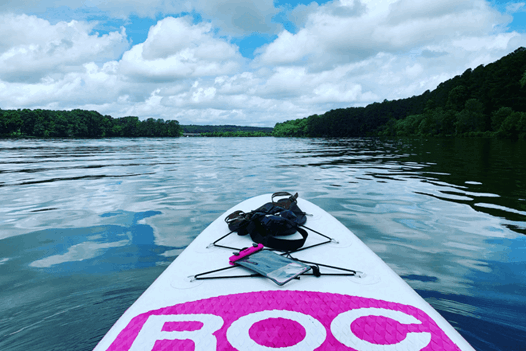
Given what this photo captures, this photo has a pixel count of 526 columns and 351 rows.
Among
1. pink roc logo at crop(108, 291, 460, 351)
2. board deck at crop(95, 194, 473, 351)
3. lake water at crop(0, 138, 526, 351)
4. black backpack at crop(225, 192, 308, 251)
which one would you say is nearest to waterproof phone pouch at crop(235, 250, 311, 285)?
board deck at crop(95, 194, 473, 351)

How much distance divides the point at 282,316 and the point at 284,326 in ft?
0.32

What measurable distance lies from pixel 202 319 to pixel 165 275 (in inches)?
36.7

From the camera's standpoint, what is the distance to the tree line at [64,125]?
8238 centimetres

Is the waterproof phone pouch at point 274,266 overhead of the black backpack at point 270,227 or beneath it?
beneath

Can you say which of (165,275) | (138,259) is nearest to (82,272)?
(138,259)

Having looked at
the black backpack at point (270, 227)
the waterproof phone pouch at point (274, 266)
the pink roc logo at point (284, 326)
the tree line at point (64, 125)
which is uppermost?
the tree line at point (64, 125)

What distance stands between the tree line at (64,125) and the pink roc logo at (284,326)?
10469 cm

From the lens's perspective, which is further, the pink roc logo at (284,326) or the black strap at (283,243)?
the black strap at (283,243)

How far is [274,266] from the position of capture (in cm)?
269

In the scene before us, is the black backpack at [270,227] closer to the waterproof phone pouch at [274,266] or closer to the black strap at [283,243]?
the black strap at [283,243]

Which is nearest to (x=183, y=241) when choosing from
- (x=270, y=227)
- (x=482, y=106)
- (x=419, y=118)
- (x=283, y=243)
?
(x=270, y=227)

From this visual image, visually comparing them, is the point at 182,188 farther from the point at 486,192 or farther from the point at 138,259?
the point at 486,192

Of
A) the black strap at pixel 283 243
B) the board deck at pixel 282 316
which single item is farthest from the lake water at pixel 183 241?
the black strap at pixel 283 243

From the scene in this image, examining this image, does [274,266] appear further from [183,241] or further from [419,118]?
[419,118]
